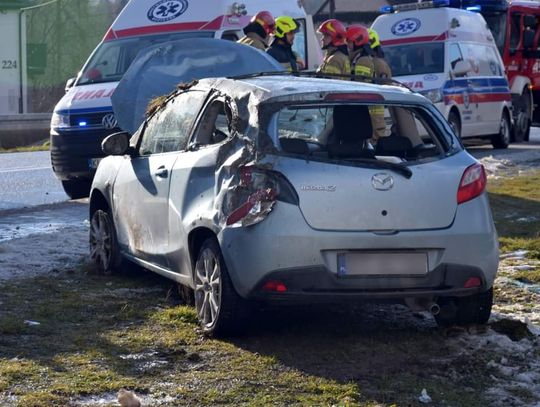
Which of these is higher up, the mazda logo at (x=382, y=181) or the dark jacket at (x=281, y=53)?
the mazda logo at (x=382, y=181)

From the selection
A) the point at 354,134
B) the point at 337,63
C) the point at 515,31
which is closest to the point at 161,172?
the point at 354,134

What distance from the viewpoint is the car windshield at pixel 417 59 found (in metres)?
19.6

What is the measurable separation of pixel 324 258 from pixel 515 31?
66.8 ft

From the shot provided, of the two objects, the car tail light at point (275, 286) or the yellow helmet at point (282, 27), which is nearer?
the car tail light at point (275, 286)

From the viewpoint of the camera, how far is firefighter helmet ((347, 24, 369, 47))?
12.5 meters

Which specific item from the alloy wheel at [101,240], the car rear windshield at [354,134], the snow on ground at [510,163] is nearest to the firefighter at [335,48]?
the alloy wheel at [101,240]

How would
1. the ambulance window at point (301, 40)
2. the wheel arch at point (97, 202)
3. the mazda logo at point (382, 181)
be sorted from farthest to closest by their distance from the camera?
the ambulance window at point (301, 40) → the wheel arch at point (97, 202) → the mazda logo at point (382, 181)

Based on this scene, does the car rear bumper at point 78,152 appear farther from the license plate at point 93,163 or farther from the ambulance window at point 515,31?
the ambulance window at point 515,31

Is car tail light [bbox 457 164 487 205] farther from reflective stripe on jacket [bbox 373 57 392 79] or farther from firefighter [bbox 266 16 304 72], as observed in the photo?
firefighter [bbox 266 16 304 72]

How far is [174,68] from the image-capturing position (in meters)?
12.2

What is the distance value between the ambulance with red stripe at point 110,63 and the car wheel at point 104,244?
4.63 metres

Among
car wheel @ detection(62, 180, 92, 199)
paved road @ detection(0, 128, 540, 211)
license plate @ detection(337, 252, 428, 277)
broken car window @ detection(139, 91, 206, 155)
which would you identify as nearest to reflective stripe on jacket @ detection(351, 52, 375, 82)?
car wheel @ detection(62, 180, 92, 199)

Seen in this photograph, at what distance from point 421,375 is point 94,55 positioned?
31.0 feet

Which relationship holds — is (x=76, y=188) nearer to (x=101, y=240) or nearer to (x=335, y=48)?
(x=335, y=48)
